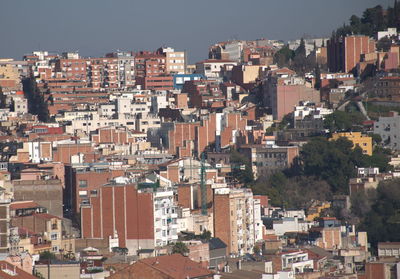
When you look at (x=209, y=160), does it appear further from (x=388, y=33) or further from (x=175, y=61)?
(x=175, y=61)

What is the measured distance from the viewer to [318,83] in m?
61.6

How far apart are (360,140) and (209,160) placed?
508cm

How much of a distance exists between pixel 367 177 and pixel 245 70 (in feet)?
71.0

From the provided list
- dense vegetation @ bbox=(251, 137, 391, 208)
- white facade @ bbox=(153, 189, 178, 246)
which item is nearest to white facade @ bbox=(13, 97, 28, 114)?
dense vegetation @ bbox=(251, 137, 391, 208)

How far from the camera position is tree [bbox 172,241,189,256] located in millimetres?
34719

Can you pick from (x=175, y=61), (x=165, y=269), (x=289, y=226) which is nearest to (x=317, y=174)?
(x=289, y=226)

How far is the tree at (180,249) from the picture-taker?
1367 inches

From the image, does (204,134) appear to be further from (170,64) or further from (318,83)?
(170,64)

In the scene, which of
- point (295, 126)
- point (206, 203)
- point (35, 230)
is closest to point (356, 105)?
point (295, 126)

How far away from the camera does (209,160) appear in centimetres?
5331

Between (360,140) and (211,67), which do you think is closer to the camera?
(360,140)

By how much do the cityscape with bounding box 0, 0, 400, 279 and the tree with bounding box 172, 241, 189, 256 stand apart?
8cm

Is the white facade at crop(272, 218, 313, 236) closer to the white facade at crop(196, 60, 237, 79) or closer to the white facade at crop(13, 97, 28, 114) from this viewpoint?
the white facade at crop(13, 97, 28, 114)

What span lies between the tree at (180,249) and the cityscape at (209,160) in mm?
76
